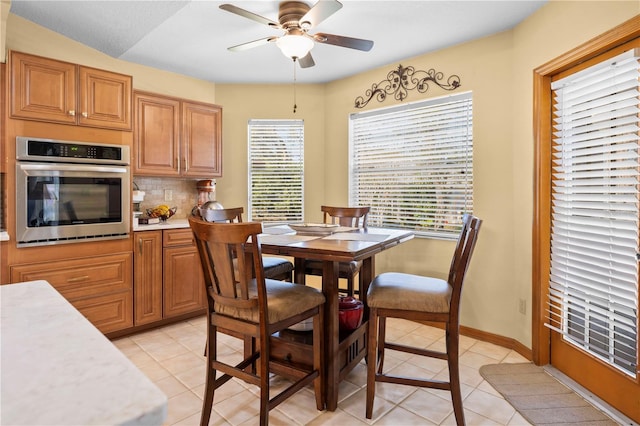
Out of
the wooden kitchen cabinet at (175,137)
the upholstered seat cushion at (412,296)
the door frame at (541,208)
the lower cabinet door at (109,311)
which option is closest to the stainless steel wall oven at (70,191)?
the wooden kitchen cabinet at (175,137)

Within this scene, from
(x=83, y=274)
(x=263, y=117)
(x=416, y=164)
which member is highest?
(x=263, y=117)

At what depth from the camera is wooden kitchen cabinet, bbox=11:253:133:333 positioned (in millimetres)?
2625

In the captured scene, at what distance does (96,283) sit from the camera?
2846 mm

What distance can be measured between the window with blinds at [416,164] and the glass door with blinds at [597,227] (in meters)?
0.77

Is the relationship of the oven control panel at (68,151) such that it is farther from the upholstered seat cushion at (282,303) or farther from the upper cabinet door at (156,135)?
the upholstered seat cushion at (282,303)

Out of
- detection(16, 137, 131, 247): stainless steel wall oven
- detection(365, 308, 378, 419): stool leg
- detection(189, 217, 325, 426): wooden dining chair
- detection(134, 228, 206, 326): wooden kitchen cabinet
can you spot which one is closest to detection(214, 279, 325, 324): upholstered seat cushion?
detection(189, 217, 325, 426): wooden dining chair

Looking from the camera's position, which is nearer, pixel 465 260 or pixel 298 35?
pixel 465 260

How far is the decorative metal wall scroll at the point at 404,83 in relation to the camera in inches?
127

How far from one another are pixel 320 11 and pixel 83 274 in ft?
8.37

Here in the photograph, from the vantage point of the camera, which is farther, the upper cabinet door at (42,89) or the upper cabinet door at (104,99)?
the upper cabinet door at (104,99)

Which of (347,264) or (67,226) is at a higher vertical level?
(67,226)

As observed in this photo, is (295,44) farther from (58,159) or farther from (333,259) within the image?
(58,159)

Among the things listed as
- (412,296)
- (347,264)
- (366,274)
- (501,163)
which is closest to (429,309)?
(412,296)

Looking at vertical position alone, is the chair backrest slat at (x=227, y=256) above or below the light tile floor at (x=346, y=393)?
above
